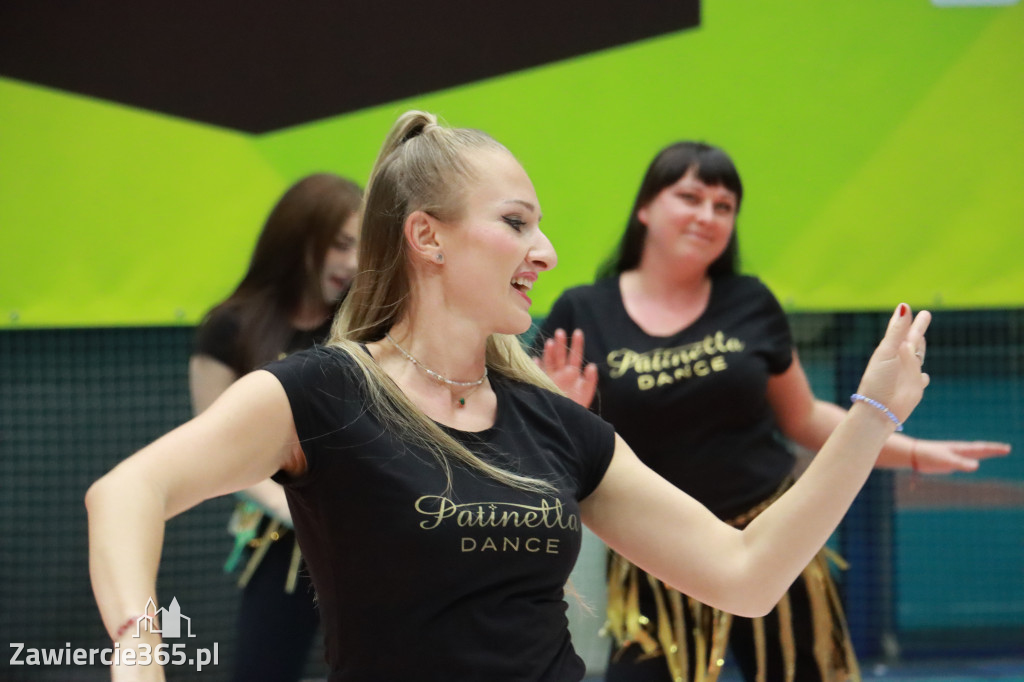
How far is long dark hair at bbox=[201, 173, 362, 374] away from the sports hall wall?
594 millimetres

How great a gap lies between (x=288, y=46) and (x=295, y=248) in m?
0.91

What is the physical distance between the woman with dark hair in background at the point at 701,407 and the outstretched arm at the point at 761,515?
78 centimetres

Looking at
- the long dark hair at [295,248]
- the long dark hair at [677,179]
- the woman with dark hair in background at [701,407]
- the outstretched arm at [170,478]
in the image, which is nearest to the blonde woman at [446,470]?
the outstretched arm at [170,478]

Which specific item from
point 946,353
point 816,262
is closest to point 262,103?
point 816,262

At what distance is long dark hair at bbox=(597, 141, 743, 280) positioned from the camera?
8.46 ft

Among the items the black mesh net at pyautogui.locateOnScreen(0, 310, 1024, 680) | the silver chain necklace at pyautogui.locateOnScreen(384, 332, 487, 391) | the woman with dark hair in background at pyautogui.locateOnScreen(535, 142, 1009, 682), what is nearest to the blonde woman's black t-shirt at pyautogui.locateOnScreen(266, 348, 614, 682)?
the silver chain necklace at pyautogui.locateOnScreen(384, 332, 487, 391)

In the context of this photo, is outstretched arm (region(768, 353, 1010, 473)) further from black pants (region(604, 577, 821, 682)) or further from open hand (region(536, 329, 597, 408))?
open hand (region(536, 329, 597, 408))

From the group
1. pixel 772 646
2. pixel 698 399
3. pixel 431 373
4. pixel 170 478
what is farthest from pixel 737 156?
pixel 170 478

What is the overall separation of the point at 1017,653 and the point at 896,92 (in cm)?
212

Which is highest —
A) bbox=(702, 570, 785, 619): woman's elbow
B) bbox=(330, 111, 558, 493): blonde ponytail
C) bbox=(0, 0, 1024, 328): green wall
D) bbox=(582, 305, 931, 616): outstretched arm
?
bbox=(0, 0, 1024, 328): green wall

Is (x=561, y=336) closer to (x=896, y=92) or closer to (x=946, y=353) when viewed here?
(x=896, y=92)

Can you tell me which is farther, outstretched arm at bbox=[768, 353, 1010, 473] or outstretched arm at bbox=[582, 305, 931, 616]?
outstretched arm at bbox=[768, 353, 1010, 473]

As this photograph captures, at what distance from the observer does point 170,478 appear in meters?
1.17

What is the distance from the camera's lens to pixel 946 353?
3.85 metres
